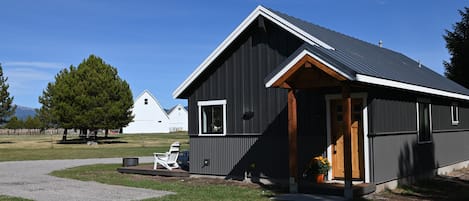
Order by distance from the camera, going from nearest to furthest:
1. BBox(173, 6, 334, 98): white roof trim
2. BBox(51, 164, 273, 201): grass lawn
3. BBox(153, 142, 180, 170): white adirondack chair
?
BBox(51, 164, 273, 201): grass lawn < BBox(173, 6, 334, 98): white roof trim < BBox(153, 142, 180, 170): white adirondack chair

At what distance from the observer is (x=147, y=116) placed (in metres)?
86.1

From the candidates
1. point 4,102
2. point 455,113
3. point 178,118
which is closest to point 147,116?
point 178,118

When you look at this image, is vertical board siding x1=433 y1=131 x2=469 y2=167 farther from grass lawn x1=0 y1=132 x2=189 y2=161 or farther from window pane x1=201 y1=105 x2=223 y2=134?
grass lawn x1=0 y1=132 x2=189 y2=161

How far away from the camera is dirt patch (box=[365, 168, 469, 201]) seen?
11.8 metres

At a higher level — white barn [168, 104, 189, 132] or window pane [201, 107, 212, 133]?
white barn [168, 104, 189, 132]

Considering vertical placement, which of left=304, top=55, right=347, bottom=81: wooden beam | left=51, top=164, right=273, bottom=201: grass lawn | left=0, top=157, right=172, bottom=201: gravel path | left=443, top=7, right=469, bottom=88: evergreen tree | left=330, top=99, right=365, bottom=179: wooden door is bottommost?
left=0, top=157, right=172, bottom=201: gravel path

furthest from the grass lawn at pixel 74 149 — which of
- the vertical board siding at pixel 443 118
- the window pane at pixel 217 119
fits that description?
the vertical board siding at pixel 443 118

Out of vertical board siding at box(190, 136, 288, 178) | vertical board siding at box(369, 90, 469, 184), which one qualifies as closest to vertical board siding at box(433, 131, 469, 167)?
vertical board siding at box(369, 90, 469, 184)

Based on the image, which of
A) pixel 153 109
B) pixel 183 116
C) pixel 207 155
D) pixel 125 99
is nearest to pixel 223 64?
pixel 207 155

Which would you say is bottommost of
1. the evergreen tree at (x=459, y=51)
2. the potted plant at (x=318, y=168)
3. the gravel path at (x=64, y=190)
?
the gravel path at (x=64, y=190)

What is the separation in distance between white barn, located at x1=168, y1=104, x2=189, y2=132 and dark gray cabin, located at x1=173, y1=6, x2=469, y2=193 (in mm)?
85335

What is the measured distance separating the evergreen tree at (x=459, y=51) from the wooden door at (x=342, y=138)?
74.3 feet

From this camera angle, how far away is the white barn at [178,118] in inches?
3999

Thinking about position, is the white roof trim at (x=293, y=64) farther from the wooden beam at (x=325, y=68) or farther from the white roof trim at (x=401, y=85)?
the white roof trim at (x=401, y=85)
